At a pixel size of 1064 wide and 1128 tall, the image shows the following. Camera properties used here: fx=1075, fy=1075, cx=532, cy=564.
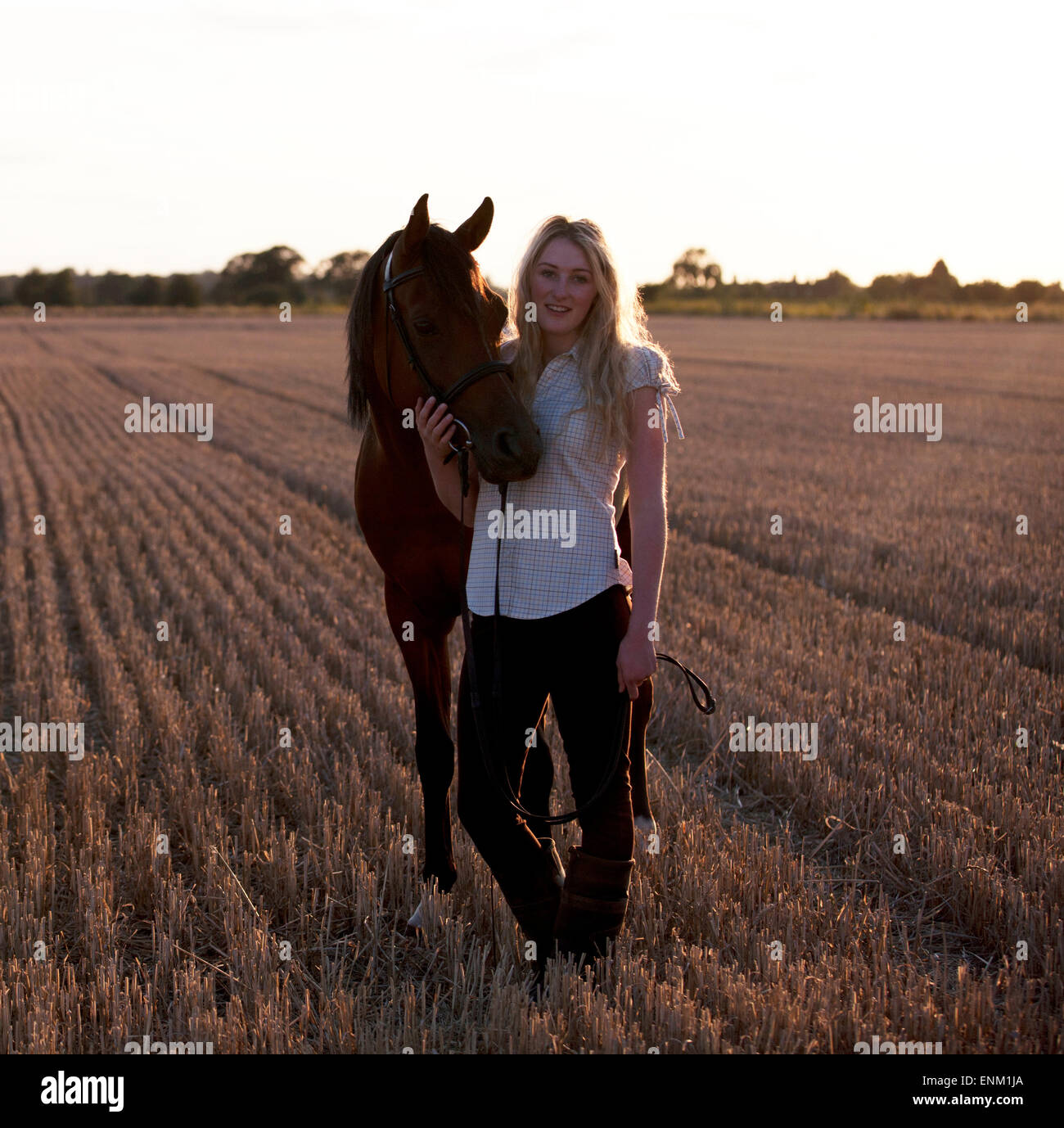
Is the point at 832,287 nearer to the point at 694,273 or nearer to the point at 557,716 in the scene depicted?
the point at 694,273

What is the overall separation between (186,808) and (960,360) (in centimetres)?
3004

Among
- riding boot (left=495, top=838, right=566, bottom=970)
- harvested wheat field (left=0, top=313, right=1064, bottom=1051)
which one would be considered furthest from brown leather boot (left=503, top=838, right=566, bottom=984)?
harvested wheat field (left=0, top=313, right=1064, bottom=1051)

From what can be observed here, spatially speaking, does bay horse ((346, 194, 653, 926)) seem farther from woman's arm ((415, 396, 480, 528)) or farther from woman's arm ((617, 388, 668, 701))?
woman's arm ((617, 388, 668, 701))

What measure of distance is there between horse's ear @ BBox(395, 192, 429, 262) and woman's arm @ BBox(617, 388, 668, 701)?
31.2 inches

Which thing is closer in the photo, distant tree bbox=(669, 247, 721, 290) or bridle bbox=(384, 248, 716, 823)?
bridle bbox=(384, 248, 716, 823)

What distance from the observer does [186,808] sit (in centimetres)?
429

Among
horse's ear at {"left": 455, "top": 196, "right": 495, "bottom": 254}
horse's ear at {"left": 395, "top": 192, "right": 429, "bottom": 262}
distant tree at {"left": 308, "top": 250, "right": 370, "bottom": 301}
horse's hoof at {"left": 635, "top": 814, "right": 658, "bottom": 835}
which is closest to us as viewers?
horse's ear at {"left": 395, "top": 192, "right": 429, "bottom": 262}

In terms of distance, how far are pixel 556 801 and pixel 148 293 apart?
8261cm

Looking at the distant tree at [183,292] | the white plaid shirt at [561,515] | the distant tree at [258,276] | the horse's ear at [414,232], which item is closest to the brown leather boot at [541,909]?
the white plaid shirt at [561,515]

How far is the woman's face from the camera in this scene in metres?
2.79

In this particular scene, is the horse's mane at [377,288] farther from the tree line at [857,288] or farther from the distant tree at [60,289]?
the distant tree at [60,289]

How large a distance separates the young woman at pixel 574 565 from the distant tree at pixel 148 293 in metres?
82.3

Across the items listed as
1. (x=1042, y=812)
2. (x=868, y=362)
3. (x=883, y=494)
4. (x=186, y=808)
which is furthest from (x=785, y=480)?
(x=868, y=362)
